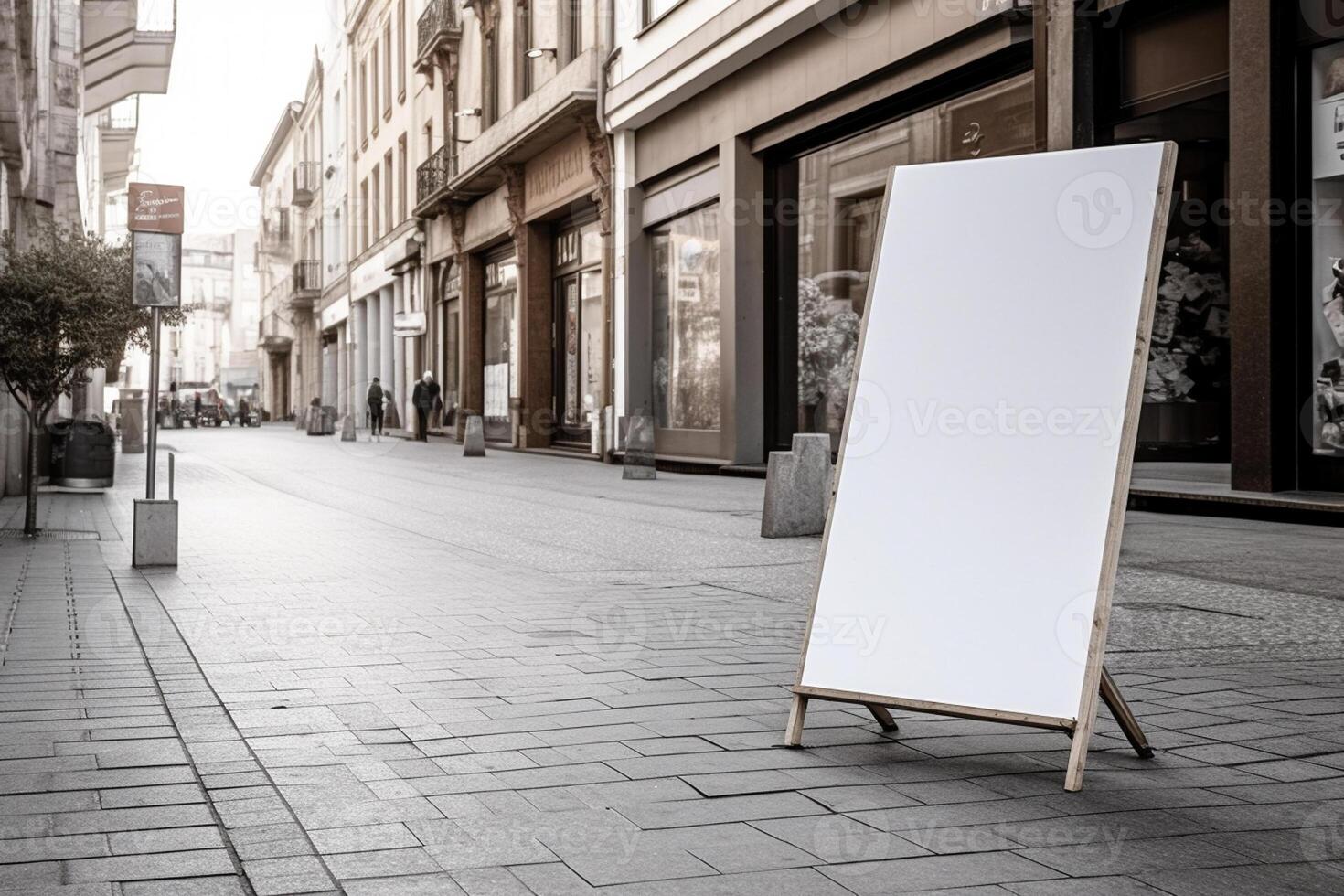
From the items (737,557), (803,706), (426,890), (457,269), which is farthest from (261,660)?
(457,269)

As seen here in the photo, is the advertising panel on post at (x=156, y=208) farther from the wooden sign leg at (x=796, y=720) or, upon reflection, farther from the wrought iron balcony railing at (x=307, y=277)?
the wrought iron balcony railing at (x=307, y=277)

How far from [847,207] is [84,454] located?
9406 millimetres

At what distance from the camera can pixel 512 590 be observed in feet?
25.4

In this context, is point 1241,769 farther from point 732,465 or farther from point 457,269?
point 457,269

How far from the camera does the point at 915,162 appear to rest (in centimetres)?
1497

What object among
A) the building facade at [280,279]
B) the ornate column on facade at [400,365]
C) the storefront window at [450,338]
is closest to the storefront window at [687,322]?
the storefront window at [450,338]

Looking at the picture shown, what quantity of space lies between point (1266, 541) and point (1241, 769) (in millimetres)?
5901

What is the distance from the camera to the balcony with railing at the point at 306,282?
5997 cm

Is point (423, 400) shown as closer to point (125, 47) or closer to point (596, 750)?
point (125, 47)

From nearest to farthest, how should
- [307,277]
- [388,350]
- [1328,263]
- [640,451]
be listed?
[1328,263]
[640,451]
[388,350]
[307,277]

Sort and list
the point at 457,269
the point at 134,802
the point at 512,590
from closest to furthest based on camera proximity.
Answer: the point at 134,802 < the point at 512,590 < the point at 457,269

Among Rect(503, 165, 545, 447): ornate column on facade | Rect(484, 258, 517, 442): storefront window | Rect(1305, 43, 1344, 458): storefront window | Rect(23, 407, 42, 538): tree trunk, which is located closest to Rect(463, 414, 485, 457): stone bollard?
Rect(503, 165, 545, 447): ornate column on facade

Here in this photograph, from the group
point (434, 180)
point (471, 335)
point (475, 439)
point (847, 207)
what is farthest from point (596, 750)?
point (434, 180)

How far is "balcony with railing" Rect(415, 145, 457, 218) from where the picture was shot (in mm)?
33250
